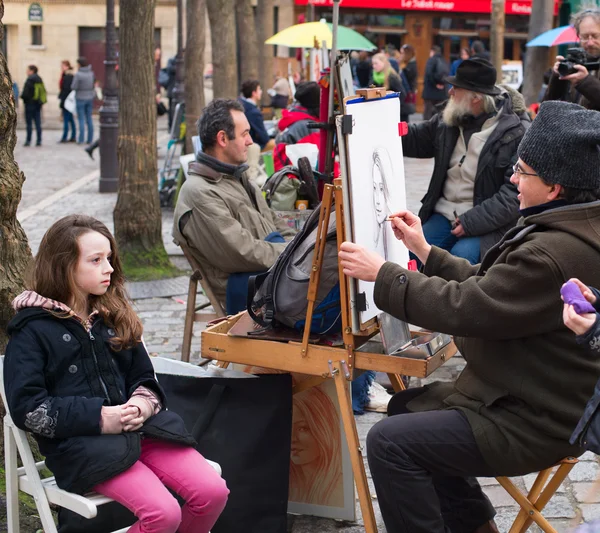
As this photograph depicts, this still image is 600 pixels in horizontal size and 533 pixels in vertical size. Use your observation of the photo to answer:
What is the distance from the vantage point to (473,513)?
11.3 feet

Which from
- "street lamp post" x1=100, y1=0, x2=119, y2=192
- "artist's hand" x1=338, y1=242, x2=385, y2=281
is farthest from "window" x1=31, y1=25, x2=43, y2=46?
"artist's hand" x1=338, y1=242, x2=385, y2=281

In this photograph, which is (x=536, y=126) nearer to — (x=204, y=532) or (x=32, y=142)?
(x=204, y=532)

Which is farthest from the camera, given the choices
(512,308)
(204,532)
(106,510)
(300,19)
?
(300,19)

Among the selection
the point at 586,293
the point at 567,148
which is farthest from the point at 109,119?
the point at 586,293

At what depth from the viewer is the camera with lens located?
589 cm

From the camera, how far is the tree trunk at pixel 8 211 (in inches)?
147

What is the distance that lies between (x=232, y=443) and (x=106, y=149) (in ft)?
34.2

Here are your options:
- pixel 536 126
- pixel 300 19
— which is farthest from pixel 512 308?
pixel 300 19

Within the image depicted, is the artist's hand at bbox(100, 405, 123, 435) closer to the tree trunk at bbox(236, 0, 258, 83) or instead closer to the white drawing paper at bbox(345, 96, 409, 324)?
the white drawing paper at bbox(345, 96, 409, 324)

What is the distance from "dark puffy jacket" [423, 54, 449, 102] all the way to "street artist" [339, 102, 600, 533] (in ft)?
57.9

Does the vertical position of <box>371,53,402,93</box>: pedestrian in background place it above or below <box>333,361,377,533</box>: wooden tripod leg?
above

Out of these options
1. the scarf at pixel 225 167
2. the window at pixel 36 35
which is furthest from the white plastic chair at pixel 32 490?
the window at pixel 36 35

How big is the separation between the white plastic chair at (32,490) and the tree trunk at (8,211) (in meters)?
0.74

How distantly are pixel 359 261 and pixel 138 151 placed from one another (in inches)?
223
